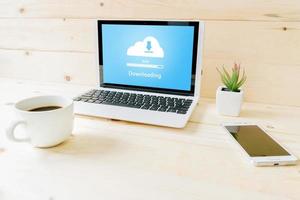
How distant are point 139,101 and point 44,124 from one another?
11.1 inches

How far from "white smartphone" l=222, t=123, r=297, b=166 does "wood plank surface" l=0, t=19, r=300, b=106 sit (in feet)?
0.80

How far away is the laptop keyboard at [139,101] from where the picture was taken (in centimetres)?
67

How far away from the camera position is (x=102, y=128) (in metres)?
0.62

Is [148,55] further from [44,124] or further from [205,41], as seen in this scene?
[44,124]

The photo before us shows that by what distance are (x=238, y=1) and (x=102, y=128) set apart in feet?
1.70

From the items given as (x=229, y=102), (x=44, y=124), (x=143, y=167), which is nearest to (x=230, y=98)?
(x=229, y=102)

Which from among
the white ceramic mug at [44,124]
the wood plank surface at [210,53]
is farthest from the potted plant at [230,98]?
the white ceramic mug at [44,124]

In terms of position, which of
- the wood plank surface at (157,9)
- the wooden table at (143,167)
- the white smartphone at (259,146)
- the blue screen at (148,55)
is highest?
the wood plank surface at (157,9)

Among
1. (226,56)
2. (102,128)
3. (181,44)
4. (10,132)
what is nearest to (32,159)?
(10,132)

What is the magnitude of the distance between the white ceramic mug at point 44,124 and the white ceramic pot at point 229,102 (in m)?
0.38

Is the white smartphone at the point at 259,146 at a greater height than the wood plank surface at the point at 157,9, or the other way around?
the wood plank surface at the point at 157,9

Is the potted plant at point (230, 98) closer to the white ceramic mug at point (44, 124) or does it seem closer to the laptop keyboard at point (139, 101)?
the laptop keyboard at point (139, 101)

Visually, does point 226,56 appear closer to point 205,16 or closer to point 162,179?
point 205,16

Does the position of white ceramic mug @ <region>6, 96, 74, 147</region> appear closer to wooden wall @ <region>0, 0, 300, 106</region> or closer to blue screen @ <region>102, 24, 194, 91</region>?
blue screen @ <region>102, 24, 194, 91</region>
